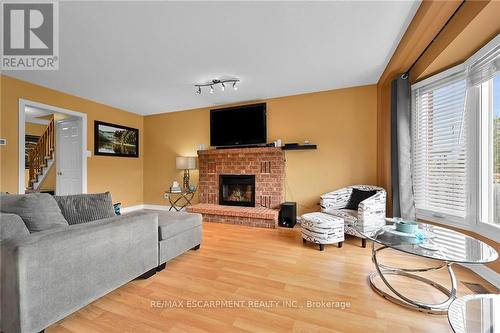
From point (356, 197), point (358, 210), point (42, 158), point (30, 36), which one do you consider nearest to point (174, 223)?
point (358, 210)

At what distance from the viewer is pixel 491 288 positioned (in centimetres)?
189

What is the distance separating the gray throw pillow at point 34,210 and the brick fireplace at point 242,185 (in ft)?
8.61

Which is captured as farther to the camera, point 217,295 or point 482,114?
point 482,114

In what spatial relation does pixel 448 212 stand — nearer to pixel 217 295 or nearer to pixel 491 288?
pixel 491 288

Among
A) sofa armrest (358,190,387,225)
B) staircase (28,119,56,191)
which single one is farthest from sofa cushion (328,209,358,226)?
staircase (28,119,56,191)

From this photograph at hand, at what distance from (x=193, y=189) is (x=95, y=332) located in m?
3.38

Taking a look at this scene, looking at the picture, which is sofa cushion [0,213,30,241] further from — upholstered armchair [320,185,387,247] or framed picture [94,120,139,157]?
framed picture [94,120,139,157]

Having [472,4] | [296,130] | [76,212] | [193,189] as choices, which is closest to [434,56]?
[472,4]

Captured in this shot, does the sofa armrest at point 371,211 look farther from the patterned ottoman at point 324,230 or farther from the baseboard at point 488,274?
the baseboard at point 488,274

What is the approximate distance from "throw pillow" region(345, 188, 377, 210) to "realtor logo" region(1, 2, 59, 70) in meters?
4.11

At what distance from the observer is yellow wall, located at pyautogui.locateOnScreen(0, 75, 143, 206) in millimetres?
3170

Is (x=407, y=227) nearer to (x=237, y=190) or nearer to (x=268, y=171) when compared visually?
(x=268, y=171)

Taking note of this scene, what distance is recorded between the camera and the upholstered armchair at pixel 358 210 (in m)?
2.58

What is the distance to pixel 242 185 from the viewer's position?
447 cm
